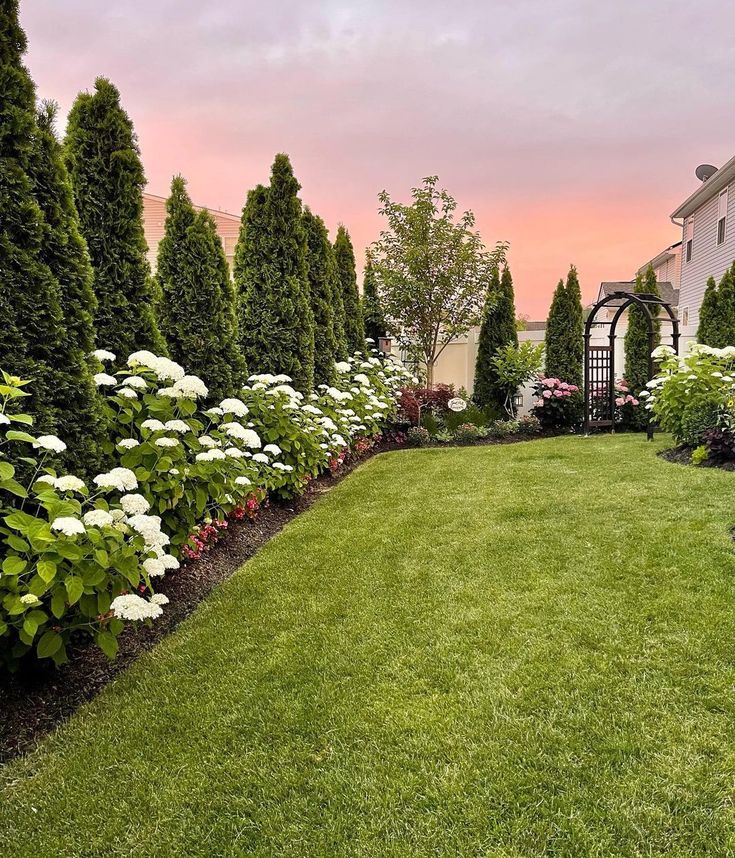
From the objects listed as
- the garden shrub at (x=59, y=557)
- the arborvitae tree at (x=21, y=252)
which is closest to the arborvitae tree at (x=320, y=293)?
the arborvitae tree at (x=21, y=252)

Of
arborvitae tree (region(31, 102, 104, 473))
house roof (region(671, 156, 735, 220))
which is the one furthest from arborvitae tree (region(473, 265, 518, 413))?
arborvitae tree (region(31, 102, 104, 473))

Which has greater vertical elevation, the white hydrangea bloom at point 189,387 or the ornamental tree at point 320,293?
the ornamental tree at point 320,293

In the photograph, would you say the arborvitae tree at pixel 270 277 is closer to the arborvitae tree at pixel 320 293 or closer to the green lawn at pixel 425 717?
the arborvitae tree at pixel 320 293

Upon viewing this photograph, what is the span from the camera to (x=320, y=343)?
7.12m

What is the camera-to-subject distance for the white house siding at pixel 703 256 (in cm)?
1241

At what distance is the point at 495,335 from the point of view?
10953mm

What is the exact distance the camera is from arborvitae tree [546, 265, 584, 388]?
34.3ft

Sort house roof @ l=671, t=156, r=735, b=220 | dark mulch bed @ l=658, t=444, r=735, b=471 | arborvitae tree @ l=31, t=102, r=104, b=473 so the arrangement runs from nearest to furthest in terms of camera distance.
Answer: arborvitae tree @ l=31, t=102, r=104, b=473, dark mulch bed @ l=658, t=444, r=735, b=471, house roof @ l=671, t=156, r=735, b=220

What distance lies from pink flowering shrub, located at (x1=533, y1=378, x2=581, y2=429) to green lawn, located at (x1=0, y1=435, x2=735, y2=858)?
6391 mm

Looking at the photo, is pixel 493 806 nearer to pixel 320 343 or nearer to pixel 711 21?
pixel 320 343

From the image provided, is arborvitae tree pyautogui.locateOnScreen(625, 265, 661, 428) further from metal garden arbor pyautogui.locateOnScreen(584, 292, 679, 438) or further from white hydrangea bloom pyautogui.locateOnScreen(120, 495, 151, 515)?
white hydrangea bloom pyautogui.locateOnScreen(120, 495, 151, 515)

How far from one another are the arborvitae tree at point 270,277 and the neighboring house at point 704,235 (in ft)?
33.8

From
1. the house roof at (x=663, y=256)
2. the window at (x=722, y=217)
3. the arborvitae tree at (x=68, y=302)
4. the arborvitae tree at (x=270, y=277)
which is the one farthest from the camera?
the house roof at (x=663, y=256)

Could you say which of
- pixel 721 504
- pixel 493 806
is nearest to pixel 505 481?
pixel 721 504
